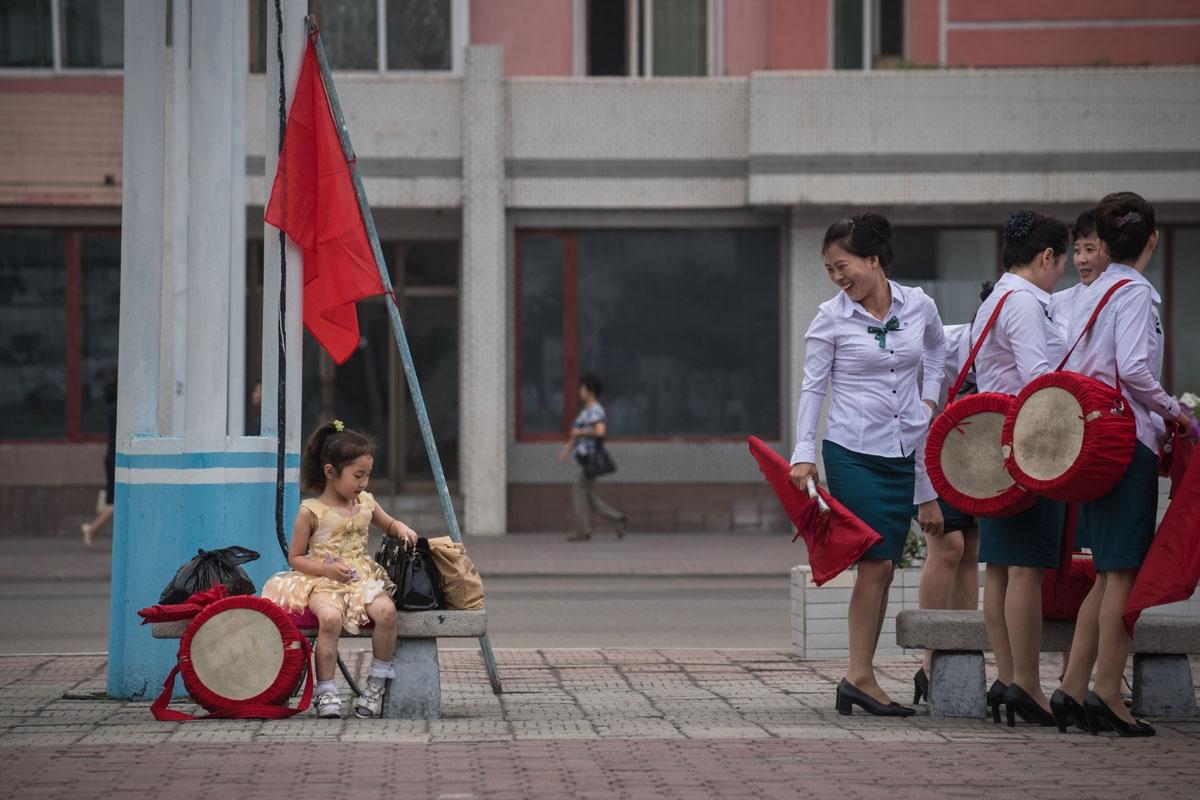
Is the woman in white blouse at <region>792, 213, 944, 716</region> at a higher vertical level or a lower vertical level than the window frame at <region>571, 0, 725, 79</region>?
lower

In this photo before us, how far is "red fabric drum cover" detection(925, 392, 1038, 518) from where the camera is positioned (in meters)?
7.57

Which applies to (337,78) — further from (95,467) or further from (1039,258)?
(1039,258)

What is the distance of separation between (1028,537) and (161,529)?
3721mm

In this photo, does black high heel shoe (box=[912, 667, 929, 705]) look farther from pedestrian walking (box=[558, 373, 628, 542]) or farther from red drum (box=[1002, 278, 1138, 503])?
pedestrian walking (box=[558, 373, 628, 542])

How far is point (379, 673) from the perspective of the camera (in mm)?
7766

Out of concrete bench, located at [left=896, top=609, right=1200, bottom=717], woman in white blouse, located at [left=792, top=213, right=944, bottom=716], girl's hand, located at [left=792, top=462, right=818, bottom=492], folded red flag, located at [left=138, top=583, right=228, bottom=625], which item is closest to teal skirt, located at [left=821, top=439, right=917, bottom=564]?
woman in white blouse, located at [left=792, top=213, right=944, bottom=716]

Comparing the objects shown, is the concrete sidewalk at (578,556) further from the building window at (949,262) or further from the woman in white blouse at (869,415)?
the woman in white blouse at (869,415)

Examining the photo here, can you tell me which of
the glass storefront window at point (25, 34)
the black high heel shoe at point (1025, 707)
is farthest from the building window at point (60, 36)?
the black high heel shoe at point (1025, 707)

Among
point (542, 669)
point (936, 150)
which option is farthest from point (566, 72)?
point (542, 669)

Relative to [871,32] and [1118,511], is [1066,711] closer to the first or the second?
[1118,511]

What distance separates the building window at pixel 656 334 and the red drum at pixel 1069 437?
54.8 ft

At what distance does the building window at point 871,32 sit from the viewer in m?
24.0

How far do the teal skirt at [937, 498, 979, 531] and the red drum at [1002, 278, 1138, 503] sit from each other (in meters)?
1.06

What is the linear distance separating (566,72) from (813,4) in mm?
3115
